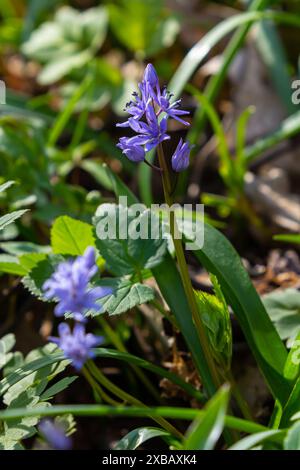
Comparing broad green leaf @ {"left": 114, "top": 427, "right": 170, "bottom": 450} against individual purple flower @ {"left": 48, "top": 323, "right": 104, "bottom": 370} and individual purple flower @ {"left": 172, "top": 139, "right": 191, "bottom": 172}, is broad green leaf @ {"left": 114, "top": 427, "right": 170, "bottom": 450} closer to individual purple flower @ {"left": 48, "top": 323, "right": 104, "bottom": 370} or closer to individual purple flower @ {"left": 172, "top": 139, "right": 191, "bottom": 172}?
individual purple flower @ {"left": 48, "top": 323, "right": 104, "bottom": 370}

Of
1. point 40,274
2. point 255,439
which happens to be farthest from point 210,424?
point 40,274

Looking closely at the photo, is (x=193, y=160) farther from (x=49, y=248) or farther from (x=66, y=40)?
(x=49, y=248)

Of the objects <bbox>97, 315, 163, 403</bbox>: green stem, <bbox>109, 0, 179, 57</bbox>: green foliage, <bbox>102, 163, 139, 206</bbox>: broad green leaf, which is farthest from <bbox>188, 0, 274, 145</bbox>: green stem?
<bbox>97, 315, 163, 403</bbox>: green stem

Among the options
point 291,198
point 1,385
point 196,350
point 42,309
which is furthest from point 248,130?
point 1,385

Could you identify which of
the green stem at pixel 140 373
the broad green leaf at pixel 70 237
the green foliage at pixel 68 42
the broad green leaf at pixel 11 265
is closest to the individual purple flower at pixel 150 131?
the broad green leaf at pixel 70 237

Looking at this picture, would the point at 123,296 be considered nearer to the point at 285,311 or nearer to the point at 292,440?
the point at 292,440
